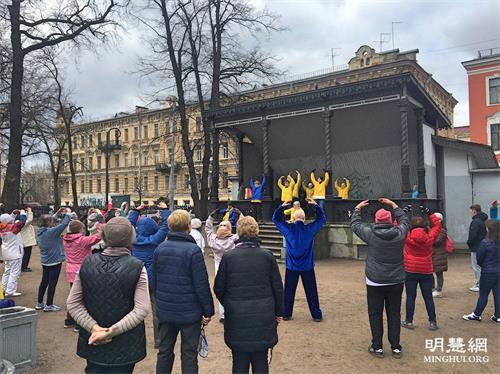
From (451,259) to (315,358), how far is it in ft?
33.8

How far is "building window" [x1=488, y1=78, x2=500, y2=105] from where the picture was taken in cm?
3178

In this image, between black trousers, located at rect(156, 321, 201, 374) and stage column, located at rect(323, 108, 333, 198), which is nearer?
black trousers, located at rect(156, 321, 201, 374)

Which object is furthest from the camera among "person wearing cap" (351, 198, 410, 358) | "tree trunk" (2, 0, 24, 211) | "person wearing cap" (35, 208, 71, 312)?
"tree trunk" (2, 0, 24, 211)

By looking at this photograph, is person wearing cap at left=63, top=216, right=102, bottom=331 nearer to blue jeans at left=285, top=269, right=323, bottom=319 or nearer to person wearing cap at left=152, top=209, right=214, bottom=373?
person wearing cap at left=152, top=209, right=214, bottom=373

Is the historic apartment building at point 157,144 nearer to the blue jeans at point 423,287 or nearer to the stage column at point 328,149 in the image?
the stage column at point 328,149

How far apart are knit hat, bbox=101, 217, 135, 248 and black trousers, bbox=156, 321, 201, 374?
1.11 m

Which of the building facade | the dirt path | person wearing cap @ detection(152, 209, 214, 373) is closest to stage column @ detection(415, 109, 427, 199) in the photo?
the dirt path

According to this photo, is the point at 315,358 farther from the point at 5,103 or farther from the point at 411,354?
the point at 5,103

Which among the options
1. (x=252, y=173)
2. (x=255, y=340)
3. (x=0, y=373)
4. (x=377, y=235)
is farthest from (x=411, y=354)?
(x=252, y=173)

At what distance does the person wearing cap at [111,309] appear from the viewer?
9.92 feet

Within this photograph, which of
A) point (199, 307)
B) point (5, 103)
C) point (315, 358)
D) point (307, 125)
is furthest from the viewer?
point (5, 103)

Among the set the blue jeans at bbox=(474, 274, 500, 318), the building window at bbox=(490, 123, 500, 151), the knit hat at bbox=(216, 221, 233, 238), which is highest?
the building window at bbox=(490, 123, 500, 151)

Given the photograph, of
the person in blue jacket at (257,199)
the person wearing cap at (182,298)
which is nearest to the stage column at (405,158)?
the person in blue jacket at (257,199)

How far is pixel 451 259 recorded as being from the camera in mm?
13539
